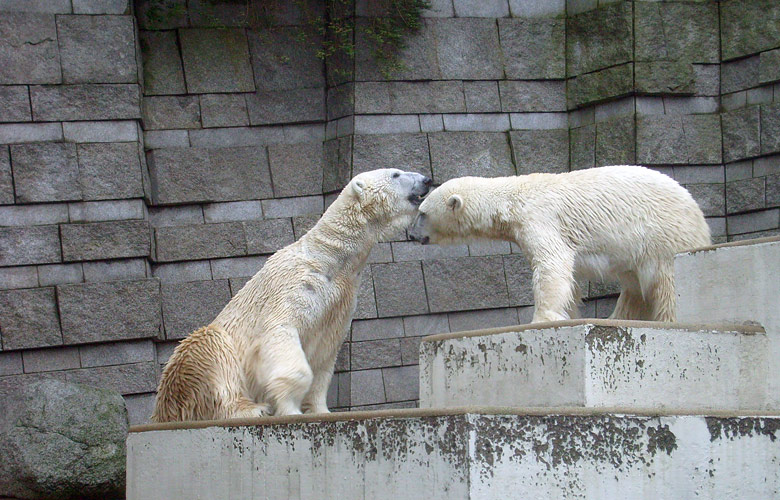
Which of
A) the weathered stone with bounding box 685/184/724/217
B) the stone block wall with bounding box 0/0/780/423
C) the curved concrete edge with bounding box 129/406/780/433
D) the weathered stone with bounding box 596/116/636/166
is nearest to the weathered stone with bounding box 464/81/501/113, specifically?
the stone block wall with bounding box 0/0/780/423

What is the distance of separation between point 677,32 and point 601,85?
2.42 feet

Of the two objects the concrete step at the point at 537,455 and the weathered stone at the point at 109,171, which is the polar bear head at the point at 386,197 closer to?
the concrete step at the point at 537,455

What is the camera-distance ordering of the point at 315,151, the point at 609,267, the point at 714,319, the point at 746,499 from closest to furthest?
the point at 746,499
the point at 714,319
the point at 609,267
the point at 315,151

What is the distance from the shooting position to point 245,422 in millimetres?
4309

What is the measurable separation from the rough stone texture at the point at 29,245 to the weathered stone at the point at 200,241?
2.52 feet

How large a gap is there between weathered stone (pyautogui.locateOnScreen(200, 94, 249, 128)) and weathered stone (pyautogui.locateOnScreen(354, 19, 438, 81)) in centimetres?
95

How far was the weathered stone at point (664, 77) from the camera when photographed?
25.6 feet

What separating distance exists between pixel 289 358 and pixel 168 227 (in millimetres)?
3156

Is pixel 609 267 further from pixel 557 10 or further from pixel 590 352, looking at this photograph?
pixel 557 10

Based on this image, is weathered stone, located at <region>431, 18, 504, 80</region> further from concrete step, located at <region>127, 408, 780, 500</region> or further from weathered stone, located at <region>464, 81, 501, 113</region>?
concrete step, located at <region>127, 408, 780, 500</region>

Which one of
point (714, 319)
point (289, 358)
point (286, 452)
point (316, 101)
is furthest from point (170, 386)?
point (316, 101)

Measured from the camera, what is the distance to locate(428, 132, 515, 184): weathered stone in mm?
7902

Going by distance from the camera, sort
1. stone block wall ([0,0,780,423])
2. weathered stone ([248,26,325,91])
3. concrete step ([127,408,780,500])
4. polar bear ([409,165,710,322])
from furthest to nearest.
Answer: weathered stone ([248,26,325,91]) → stone block wall ([0,0,780,423]) → polar bear ([409,165,710,322]) → concrete step ([127,408,780,500])

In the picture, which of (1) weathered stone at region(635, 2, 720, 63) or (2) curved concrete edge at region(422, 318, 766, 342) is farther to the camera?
(1) weathered stone at region(635, 2, 720, 63)
